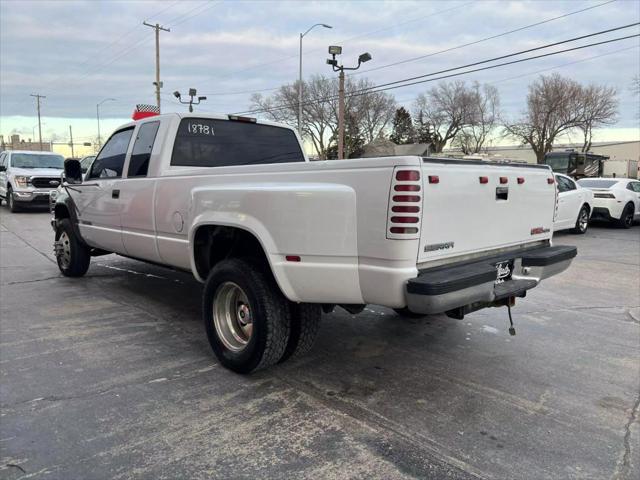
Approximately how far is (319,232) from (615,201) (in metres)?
14.0

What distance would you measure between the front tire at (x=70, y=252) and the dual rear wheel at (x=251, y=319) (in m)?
3.59

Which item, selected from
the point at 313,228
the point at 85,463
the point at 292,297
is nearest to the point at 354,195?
the point at 313,228

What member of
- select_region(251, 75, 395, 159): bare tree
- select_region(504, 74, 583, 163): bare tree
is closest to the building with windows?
select_region(251, 75, 395, 159): bare tree

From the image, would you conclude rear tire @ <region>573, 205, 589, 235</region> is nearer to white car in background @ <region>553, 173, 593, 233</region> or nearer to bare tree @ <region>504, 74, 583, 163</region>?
white car in background @ <region>553, 173, 593, 233</region>

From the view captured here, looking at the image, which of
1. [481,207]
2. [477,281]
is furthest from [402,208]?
[481,207]

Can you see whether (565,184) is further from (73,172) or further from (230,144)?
(73,172)

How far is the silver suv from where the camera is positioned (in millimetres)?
16141

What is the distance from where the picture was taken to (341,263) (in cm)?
316

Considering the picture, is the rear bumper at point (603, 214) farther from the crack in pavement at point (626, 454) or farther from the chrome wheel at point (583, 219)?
the crack in pavement at point (626, 454)

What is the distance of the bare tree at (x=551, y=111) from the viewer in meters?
51.9

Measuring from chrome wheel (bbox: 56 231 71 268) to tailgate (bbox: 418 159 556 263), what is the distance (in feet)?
18.6

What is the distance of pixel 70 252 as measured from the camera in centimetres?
700

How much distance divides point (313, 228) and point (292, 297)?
53cm

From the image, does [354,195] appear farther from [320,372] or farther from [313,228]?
[320,372]
